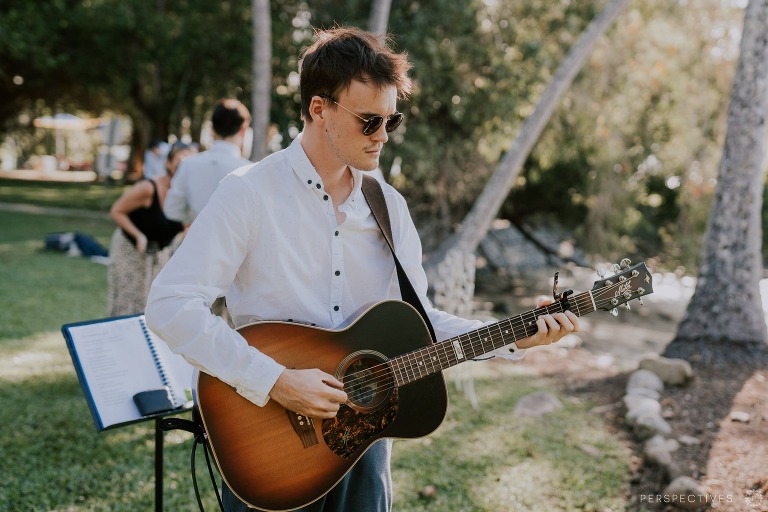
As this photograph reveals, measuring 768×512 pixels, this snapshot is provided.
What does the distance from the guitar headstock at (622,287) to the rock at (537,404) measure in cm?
336

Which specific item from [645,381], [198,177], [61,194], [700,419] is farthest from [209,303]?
[61,194]

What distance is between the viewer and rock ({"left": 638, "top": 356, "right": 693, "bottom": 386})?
6.45m

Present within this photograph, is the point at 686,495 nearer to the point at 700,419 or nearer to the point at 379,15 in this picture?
the point at 700,419

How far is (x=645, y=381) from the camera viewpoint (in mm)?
6348

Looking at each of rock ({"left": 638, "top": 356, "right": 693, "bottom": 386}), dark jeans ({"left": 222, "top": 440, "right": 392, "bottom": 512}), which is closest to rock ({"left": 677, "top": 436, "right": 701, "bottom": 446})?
rock ({"left": 638, "top": 356, "right": 693, "bottom": 386})

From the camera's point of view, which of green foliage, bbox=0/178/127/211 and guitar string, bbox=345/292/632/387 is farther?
green foliage, bbox=0/178/127/211

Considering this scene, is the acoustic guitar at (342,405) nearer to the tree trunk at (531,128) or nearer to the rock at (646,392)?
the rock at (646,392)

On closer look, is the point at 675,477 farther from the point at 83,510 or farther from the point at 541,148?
the point at 541,148

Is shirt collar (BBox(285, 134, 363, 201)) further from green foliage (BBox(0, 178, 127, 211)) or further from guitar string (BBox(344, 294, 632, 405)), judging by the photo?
green foliage (BBox(0, 178, 127, 211))

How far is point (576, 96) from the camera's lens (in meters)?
13.2

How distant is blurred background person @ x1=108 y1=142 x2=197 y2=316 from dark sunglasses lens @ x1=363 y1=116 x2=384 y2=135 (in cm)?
350

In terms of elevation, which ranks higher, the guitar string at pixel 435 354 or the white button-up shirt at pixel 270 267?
the white button-up shirt at pixel 270 267

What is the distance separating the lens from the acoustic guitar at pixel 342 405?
86.7 inches

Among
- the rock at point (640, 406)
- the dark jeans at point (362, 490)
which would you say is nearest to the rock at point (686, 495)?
the rock at point (640, 406)
